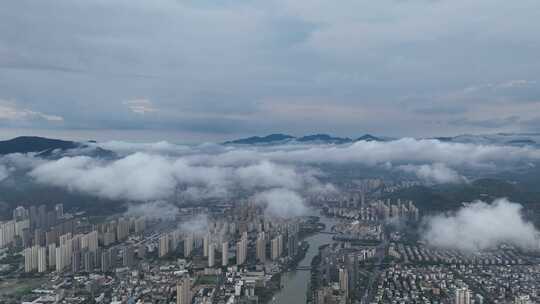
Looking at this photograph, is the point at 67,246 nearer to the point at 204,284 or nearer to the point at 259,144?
the point at 204,284

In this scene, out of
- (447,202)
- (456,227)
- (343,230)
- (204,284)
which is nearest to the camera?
(204,284)

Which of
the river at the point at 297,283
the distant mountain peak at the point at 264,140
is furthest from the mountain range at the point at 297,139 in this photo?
the river at the point at 297,283

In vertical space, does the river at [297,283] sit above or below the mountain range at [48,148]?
below

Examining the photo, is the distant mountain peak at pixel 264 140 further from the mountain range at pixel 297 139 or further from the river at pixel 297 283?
the river at pixel 297 283

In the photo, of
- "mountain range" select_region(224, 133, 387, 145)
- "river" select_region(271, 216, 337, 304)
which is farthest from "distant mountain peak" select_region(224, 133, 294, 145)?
"river" select_region(271, 216, 337, 304)

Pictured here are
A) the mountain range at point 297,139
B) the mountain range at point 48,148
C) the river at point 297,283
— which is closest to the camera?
the river at point 297,283

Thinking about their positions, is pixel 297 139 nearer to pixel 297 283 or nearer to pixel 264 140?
pixel 264 140

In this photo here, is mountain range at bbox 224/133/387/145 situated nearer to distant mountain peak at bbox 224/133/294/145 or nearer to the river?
distant mountain peak at bbox 224/133/294/145

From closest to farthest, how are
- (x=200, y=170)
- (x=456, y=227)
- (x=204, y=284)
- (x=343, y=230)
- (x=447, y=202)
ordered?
(x=204, y=284)
(x=456, y=227)
(x=343, y=230)
(x=447, y=202)
(x=200, y=170)

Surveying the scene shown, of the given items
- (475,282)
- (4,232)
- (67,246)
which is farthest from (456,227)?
(4,232)

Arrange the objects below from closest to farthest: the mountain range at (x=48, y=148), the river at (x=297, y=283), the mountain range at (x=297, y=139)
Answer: the river at (x=297, y=283) < the mountain range at (x=48, y=148) < the mountain range at (x=297, y=139)

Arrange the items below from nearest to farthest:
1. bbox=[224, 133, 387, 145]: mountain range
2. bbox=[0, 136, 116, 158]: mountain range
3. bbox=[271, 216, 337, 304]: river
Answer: bbox=[271, 216, 337, 304]: river
bbox=[0, 136, 116, 158]: mountain range
bbox=[224, 133, 387, 145]: mountain range
